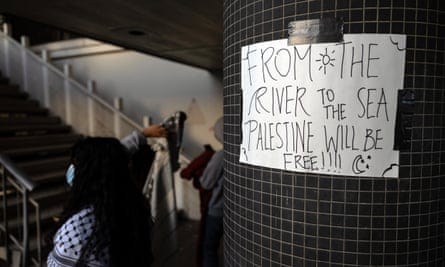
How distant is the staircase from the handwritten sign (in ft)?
8.76

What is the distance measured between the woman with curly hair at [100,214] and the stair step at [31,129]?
3809 millimetres

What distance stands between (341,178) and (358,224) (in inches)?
6.3

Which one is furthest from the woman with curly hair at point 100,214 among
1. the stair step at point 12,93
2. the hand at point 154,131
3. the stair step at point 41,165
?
the stair step at point 12,93

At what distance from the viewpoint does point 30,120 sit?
5180 millimetres

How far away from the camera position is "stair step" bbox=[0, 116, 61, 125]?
186 inches

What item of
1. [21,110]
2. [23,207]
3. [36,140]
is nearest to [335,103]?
[23,207]

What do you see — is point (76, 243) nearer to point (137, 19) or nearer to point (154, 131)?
point (154, 131)

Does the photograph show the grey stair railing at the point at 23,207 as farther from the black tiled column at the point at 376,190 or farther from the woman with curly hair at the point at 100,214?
the black tiled column at the point at 376,190

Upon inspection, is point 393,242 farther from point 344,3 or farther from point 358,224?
point 344,3

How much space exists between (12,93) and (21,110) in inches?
25.2

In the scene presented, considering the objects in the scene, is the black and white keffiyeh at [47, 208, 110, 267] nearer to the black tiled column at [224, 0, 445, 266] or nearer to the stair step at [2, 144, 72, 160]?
the black tiled column at [224, 0, 445, 266]

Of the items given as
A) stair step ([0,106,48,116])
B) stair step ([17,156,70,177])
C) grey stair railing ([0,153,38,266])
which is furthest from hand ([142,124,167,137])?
stair step ([0,106,48,116])

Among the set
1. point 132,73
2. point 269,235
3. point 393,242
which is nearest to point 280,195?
point 269,235

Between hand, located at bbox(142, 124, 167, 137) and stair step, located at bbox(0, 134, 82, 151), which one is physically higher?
hand, located at bbox(142, 124, 167, 137)
